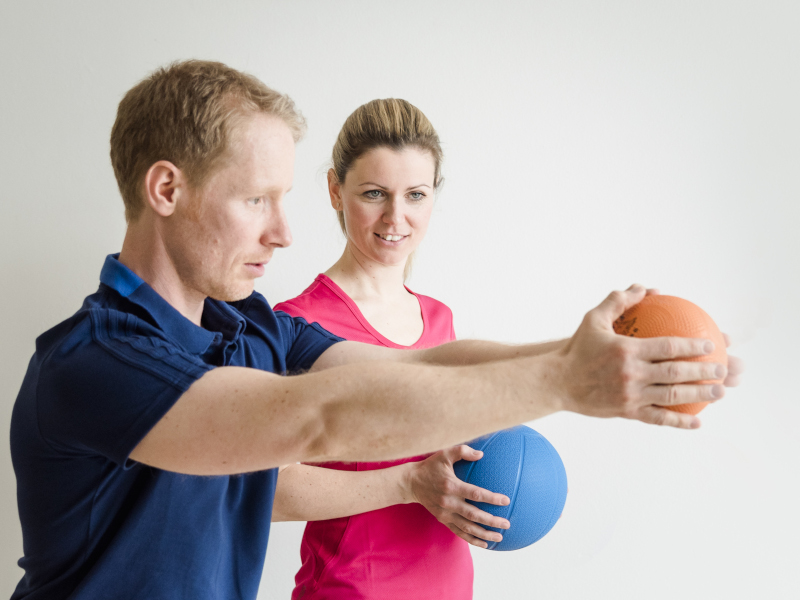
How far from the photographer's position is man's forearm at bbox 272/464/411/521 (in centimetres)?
171

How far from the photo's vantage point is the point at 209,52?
2.46 m

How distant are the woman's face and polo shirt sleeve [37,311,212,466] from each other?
1.05 metres

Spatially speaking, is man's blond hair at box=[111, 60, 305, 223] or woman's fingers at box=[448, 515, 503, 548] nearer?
man's blond hair at box=[111, 60, 305, 223]

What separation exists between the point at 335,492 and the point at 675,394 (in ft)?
3.27

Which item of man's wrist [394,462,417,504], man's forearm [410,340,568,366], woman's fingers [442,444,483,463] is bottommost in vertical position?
man's wrist [394,462,417,504]

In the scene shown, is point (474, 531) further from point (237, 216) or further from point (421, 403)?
point (237, 216)

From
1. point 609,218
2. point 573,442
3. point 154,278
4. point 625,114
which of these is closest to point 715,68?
point 625,114

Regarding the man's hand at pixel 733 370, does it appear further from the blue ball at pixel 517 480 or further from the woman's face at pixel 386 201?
the woman's face at pixel 386 201

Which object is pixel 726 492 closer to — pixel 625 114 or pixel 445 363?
pixel 625 114

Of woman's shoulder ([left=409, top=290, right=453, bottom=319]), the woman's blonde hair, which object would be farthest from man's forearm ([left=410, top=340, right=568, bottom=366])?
the woman's blonde hair

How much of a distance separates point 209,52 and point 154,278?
151cm

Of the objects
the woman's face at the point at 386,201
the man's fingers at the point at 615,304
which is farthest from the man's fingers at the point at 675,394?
the woman's face at the point at 386,201

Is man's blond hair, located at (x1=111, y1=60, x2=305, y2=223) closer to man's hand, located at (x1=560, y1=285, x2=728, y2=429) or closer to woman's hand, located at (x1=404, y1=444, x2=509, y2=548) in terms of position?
man's hand, located at (x1=560, y1=285, x2=728, y2=429)

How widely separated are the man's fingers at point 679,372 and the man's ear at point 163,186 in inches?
34.4
